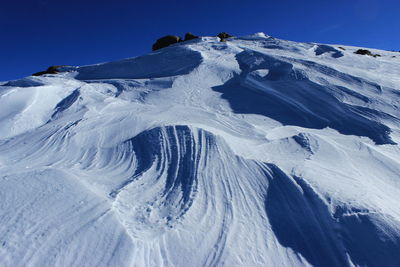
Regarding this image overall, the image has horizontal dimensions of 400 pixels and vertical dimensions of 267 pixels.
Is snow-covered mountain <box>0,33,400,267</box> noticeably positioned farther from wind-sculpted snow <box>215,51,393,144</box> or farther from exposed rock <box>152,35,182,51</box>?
exposed rock <box>152,35,182,51</box>

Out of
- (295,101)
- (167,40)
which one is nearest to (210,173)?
(295,101)

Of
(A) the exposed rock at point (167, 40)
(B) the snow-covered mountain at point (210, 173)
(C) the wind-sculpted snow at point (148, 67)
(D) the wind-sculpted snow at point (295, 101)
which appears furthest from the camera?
(A) the exposed rock at point (167, 40)

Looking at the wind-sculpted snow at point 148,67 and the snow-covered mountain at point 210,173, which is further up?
the wind-sculpted snow at point 148,67

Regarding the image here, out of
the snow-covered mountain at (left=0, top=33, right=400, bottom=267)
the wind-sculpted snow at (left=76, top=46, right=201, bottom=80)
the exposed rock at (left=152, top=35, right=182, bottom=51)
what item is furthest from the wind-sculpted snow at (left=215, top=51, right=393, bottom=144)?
the exposed rock at (left=152, top=35, right=182, bottom=51)

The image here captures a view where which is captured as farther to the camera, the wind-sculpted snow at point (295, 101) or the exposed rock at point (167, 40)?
the exposed rock at point (167, 40)

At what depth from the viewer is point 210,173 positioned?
2.76m

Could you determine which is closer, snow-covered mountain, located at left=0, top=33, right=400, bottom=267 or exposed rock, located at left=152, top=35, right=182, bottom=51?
snow-covered mountain, located at left=0, top=33, right=400, bottom=267

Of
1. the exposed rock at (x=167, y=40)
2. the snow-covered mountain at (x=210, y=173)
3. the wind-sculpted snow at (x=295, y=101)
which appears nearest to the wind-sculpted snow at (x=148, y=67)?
the snow-covered mountain at (x=210, y=173)

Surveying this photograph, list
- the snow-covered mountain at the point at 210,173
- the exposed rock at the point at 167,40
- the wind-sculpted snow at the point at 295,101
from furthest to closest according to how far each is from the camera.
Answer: the exposed rock at the point at 167,40
the wind-sculpted snow at the point at 295,101
the snow-covered mountain at the point at 210,173

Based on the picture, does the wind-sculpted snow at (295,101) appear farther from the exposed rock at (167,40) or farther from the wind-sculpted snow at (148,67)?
the exposed rock at (167,40)

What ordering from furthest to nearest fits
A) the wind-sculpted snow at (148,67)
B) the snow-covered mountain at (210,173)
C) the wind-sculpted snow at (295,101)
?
the wind-sculpted snow at (148,67), the wind-sculpted snow at (295,101), the snow-covered mountain at (210,173)

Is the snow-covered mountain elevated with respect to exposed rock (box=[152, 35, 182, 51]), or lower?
lower

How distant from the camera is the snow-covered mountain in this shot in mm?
1986

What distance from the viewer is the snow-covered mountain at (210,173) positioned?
6.52ft
